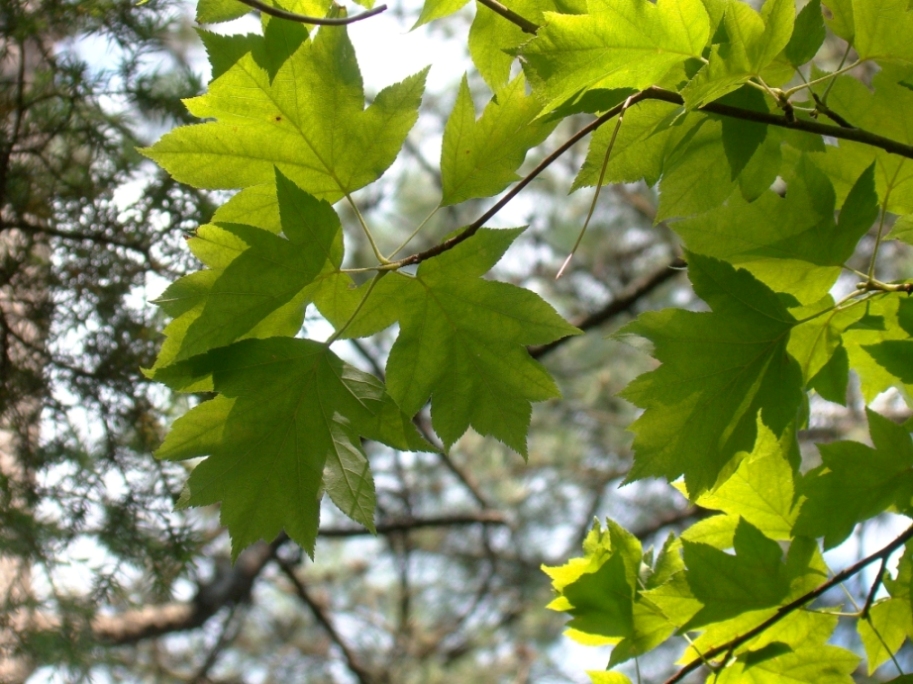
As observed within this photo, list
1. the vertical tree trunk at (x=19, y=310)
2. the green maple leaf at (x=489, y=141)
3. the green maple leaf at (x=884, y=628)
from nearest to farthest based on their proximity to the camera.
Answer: the green maple leaf at (x=489, y=141)
the green maple leaf at (x=884, y=628)
the vertical tree trunk at (x=19, y=310)

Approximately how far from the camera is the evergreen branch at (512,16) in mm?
616

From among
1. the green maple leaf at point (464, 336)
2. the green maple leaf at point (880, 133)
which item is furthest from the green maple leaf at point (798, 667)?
the green maple leaf at point (880, 133)

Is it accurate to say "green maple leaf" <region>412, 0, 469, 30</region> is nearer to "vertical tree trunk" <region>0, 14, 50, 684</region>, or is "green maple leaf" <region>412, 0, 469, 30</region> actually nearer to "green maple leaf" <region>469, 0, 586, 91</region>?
"green maple leaf" <region>469, 0, 586, 91</region>

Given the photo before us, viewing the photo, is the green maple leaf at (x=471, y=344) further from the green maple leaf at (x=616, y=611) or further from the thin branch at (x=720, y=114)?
the green maple leaf at (x=616, y=611)

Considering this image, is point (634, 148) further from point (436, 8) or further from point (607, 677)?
point (607, 677)

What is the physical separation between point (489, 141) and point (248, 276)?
21 cm

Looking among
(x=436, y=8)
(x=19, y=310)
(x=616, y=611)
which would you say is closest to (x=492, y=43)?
(x=436, y=8)

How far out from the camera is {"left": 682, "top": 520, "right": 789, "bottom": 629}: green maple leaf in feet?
2.37

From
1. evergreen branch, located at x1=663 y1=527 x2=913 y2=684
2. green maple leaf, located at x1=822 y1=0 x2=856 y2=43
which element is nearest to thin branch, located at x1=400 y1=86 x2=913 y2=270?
green maple leaf, located at x1=822 y1=0 x2=856 y2=43

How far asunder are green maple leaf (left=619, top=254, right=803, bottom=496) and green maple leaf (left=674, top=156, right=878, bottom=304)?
0.06 metres

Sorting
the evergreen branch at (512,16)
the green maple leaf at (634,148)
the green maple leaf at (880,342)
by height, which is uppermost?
the evergreen branch at (512,16)

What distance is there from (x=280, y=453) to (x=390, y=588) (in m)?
4.45

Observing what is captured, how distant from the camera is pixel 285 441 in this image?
69 cm

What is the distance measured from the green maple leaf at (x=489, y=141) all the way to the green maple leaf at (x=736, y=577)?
34 centimetres
